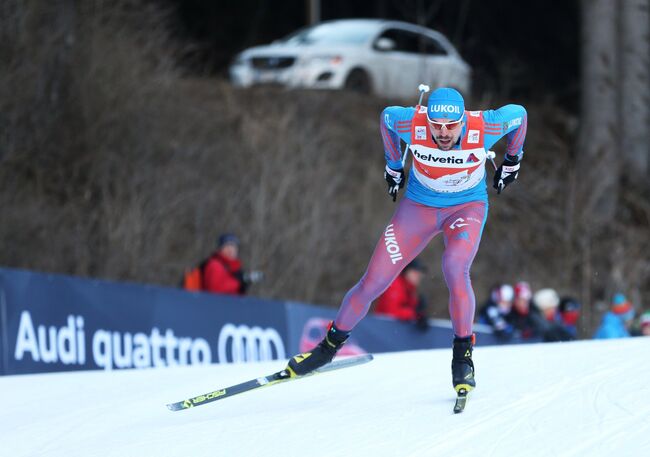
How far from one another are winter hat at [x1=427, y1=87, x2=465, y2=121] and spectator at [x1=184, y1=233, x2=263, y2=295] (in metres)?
5.53

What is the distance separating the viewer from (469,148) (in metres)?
7.33

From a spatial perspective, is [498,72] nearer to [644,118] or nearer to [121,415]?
[644,118]

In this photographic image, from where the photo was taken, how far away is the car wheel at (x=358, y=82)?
2072cm

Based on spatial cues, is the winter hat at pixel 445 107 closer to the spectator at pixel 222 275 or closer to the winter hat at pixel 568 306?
the spectator at pixel 222 275

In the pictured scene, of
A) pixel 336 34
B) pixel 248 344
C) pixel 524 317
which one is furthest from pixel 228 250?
pixel 336 34

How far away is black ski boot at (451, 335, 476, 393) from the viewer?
7285 mm

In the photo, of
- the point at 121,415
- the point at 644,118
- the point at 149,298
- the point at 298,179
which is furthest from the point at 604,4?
the point at 121,415

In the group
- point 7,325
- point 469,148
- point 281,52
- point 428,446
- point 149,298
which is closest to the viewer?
point 428,446

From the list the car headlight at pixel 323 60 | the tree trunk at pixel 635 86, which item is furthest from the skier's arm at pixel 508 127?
the tree trunk at pixel 635 86

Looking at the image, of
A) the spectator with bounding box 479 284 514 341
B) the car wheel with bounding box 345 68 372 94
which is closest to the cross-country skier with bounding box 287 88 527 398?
the spectator with bounding box 479 284 514 341

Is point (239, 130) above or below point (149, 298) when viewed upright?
below

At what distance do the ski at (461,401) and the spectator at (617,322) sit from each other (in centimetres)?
511

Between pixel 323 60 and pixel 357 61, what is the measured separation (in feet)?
1.92

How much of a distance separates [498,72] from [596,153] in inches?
215
